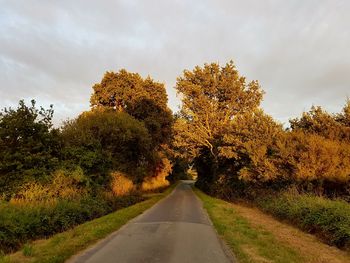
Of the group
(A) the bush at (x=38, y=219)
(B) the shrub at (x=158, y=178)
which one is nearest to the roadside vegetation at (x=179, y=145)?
(A) the bush at (x=38, y=219)

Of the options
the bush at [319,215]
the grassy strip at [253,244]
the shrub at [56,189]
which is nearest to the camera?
the grassy strip at [253,244]

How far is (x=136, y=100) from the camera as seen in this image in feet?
132

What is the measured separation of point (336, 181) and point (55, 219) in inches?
543

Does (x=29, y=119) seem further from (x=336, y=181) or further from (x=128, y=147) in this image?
(x=336, y=181)

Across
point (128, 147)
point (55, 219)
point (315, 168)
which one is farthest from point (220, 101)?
point (55, 219)

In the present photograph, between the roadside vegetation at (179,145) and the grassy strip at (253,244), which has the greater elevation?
the roadside vegetation at (179,145)

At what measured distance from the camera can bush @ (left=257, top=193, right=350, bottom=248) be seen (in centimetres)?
1187

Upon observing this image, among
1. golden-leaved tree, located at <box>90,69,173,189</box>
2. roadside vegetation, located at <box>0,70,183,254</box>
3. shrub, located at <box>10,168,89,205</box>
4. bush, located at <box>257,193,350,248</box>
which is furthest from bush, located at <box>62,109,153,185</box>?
bush, located at <box>257,193,350,248</box>

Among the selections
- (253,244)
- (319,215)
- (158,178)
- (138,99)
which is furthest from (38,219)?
(158,178)

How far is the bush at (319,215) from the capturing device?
11.9 m

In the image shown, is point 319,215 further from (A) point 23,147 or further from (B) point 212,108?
(B) point 212,108

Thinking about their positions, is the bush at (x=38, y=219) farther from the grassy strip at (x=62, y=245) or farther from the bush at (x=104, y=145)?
the bush at (x=104, y=145)

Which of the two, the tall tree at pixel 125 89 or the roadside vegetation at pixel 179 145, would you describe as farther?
the tall tree at pixel 125 89

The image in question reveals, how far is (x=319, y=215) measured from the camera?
14.0 meters
